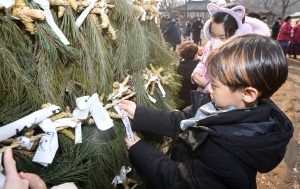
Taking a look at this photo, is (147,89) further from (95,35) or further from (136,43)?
(95,35)

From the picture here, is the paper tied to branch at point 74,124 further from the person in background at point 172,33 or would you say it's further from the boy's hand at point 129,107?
the person in background at point 172,33

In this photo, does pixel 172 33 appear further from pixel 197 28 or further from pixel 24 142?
pixel 24 142

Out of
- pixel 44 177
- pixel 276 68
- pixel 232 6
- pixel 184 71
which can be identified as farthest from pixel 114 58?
pixel 184 71

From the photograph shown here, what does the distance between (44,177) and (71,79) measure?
0.33 meters

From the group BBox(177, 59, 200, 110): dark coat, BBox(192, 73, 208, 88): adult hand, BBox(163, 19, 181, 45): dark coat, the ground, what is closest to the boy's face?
BBox(192, 73, 208, 88): adult hand

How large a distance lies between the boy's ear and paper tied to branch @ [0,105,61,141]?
63 cm

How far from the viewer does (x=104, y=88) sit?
825 millimetres

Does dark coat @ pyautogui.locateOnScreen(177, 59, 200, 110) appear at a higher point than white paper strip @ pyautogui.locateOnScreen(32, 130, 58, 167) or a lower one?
lower

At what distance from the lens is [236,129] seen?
31.9 inches

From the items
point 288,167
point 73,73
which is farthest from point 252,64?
point 288,167

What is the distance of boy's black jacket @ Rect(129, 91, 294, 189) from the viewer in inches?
30.5

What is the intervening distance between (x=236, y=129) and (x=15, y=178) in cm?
69

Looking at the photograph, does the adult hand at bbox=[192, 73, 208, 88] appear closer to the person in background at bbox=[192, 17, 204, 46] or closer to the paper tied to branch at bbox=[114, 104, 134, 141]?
the paper tied to branch at bbox=[114, 104, 134, 141]

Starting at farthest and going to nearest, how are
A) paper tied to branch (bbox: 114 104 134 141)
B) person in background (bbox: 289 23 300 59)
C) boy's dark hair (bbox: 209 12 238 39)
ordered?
person in background (bbox: 289 23 300 59) < boy's dark hair (bbox: 209 12 238 39) < paper tied to branch (bbox: 114 104 134 141)
